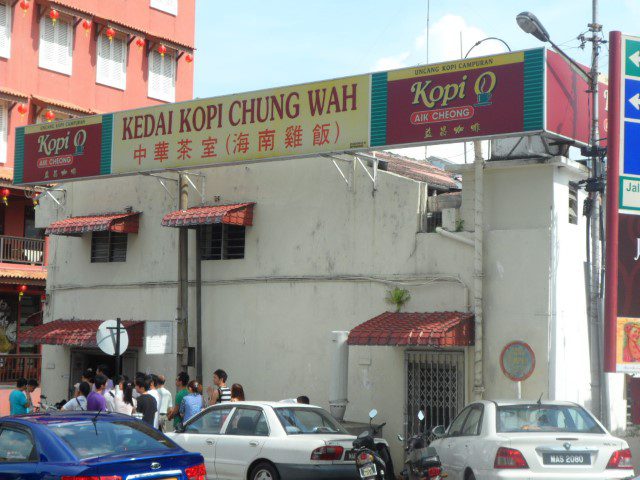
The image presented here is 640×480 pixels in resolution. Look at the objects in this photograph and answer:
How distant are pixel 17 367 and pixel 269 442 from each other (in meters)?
22.3

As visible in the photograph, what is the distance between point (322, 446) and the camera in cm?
1236

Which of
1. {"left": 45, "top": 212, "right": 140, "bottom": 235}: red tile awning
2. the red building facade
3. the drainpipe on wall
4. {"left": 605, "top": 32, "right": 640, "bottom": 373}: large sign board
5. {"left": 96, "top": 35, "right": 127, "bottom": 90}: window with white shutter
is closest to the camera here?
{"left": 605, "top": 32, "right": 640, "bottom": 373}: large sign board

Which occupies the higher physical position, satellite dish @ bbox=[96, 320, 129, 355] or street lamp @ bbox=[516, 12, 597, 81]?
street lamp @ bbox=[516, 12, 597, 81]

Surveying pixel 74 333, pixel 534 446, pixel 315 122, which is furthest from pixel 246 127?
pixel 534 446

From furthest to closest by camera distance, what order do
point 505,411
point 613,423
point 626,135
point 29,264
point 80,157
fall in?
point 29,264 < point 80,157 < point 613,423 < point 626,135 < point 505,411

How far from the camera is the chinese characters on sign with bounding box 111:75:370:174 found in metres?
16.6

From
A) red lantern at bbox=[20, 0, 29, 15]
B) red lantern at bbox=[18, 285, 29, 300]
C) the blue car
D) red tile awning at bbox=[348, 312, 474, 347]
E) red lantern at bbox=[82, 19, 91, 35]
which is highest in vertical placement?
red lantern at bbox=[20, 0, 29, 15]

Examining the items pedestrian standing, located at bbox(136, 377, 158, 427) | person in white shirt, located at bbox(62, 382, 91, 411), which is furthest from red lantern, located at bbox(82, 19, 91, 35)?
pedestrian standing, located at bbox(136, 377, 158, 427)

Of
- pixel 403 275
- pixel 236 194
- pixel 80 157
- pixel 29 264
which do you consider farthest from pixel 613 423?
pixel 29 264

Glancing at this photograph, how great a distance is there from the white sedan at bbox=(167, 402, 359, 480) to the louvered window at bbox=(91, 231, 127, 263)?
7.77m

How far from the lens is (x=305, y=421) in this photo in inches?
520

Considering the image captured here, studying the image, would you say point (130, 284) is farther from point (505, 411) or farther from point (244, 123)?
point (505, 411)

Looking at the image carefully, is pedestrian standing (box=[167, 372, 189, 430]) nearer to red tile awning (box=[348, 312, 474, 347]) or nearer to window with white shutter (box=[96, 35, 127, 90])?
red tile awning (box=[348, 312, 474, 347])

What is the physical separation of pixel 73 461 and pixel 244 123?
9.88 m
